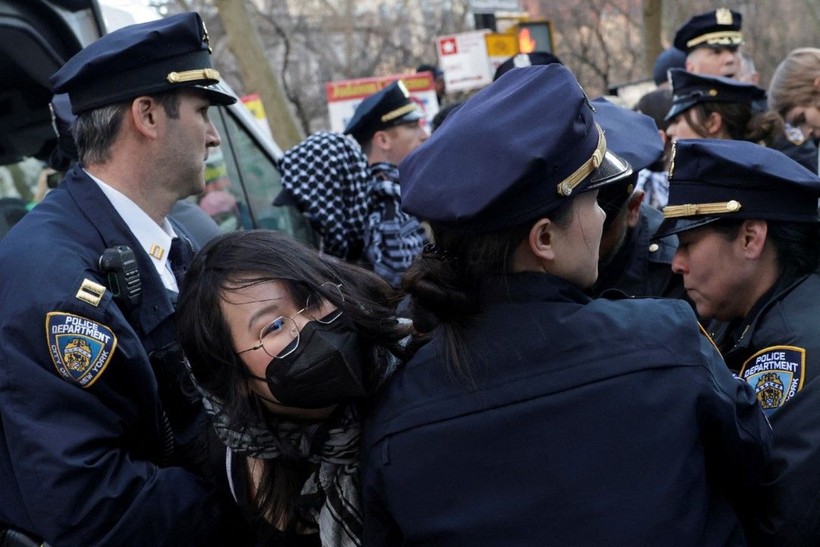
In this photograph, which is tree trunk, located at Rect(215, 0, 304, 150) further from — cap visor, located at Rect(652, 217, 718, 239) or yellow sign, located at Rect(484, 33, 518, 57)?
cap visor, located at Rect(652, 217, 718, 239)

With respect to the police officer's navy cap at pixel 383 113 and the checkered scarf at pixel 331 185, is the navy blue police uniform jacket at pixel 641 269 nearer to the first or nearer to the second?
the checkered scarf at pixel 331 185

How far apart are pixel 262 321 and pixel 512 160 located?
0.65 meters

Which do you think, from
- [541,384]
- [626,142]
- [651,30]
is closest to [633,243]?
[626,142]

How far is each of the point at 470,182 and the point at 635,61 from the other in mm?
25746

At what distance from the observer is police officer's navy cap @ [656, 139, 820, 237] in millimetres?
2254

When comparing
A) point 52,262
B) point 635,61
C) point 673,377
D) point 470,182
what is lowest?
point 635,61

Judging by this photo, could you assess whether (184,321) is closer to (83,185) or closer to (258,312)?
(258,312)

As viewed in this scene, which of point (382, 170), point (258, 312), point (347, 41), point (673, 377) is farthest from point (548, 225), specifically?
point (347, 41)

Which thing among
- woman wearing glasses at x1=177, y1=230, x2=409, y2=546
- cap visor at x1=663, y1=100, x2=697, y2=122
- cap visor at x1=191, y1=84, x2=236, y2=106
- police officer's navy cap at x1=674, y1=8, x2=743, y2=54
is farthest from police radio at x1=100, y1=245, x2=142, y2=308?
police officer's navy cap at x1=674, y1=8, x2=743, y2=54

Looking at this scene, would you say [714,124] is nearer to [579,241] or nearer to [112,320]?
[579,241]

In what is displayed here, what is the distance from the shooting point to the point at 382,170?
4613 millimetres

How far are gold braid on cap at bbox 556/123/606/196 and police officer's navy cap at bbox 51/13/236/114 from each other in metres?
1.36

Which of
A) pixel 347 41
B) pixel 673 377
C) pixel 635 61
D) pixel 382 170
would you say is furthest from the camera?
pixel 635 61

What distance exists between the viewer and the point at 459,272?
173cm
